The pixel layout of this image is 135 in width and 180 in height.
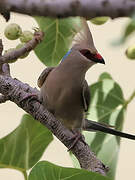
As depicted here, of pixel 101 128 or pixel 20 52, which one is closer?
pixel 20 52

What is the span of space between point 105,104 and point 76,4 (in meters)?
1.31

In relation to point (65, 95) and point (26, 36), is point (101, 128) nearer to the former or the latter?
point (65, 95)

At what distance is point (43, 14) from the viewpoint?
0.77 feet

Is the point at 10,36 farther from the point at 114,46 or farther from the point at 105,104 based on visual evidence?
the point at 114,46

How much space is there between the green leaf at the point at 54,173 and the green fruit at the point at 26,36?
16.3 inches

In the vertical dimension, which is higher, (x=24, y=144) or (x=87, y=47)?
(x=87, y=47)

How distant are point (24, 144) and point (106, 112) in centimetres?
42

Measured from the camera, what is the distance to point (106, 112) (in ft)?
4.89

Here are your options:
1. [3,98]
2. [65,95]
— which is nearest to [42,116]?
[3,98]

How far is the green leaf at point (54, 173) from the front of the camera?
2.95ft

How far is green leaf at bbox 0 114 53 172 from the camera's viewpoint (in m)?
1.19

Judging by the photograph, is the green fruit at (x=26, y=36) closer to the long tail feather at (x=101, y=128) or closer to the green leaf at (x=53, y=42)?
the green leaf at (x=53, y=42)

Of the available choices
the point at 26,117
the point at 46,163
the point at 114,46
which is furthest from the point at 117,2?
the point at 26,117

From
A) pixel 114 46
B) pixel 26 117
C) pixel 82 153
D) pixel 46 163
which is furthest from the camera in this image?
pixel 26 117
